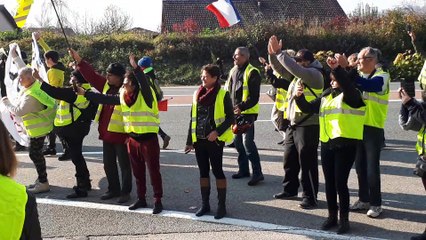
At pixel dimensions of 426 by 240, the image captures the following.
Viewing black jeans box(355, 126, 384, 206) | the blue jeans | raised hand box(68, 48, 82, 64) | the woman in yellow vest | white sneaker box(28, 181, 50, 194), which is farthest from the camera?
the blue jeans

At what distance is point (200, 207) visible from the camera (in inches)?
267

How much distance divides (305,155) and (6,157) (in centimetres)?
456

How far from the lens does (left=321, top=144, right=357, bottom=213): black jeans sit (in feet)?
18.6

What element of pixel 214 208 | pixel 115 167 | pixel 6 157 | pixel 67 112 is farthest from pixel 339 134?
pixel 6 157

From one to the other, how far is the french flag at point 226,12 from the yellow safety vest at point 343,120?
165 inches

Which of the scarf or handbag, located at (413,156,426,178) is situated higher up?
the scarf

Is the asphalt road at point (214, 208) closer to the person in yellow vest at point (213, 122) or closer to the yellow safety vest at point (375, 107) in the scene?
the person in yellow vest at point (213, 122)

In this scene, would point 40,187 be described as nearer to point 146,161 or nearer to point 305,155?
point 146,161

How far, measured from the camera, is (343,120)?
5.69m

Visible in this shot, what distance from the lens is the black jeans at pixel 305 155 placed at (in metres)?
6.57

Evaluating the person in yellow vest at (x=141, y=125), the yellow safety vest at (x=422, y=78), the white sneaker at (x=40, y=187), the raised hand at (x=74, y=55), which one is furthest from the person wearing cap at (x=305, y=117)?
the white sneaker at (x=40, y=187)

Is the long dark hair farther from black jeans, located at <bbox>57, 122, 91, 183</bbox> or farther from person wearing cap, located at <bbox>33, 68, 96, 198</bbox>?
black jeans, located at <bbox>57, 122, 91, 183</bbox>

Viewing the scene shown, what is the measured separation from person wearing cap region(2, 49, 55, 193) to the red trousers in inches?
52.2

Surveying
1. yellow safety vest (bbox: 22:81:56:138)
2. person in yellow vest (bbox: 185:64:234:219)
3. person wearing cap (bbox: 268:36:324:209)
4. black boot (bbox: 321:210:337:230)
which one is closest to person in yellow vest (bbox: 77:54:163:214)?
person in yellow vest (bbox: 185:64:234:219)
